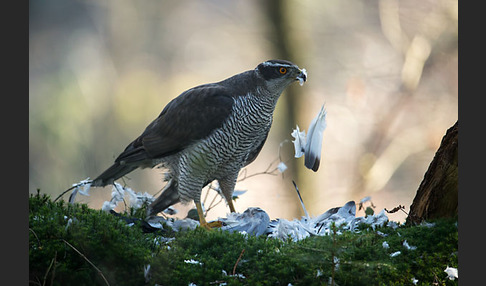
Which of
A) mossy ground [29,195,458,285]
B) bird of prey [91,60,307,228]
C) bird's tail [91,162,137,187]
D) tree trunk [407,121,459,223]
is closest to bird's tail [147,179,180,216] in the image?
bird of prey [91,60,307,228]

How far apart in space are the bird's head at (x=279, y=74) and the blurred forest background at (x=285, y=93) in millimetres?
213

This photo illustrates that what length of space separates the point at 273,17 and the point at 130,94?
3.73 feet

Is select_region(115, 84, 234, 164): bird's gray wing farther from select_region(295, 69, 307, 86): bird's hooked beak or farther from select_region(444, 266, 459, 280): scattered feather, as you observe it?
select_region(444, 266, 459, 280): scattered feather

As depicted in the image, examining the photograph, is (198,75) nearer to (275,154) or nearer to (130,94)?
(130,94)

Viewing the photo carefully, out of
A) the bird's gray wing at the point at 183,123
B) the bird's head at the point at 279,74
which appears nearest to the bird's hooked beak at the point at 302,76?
the bird's head at the point at 279,74

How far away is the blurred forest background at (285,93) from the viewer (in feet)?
8.46

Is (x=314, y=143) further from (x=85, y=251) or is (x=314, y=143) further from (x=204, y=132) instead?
(x=85, y=251)

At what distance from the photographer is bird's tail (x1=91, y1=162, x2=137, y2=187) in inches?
117

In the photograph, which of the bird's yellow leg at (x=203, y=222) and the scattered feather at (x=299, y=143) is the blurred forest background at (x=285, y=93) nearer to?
the scattered feather at (x=299, y=143)

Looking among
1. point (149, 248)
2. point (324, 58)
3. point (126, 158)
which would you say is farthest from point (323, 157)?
point (149, 248)

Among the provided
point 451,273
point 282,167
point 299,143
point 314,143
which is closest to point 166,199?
point 282,167

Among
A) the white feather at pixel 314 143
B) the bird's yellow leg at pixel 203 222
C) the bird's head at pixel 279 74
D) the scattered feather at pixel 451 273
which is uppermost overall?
the bird's head at pixel 279 74

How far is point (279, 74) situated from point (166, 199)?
1.05m

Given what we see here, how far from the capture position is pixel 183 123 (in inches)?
120
